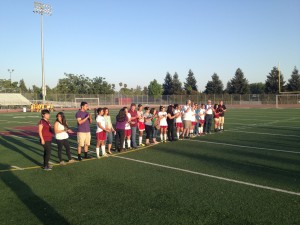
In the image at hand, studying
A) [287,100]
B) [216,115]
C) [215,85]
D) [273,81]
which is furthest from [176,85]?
[216,115]

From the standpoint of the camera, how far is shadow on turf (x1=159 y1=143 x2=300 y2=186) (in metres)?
7.60

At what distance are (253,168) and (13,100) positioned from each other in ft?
194

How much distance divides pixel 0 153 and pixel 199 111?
9817 mm

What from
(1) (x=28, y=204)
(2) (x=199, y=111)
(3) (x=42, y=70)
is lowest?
(1) (x=28, y=204)

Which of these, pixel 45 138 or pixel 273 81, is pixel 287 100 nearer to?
pixel 273 81

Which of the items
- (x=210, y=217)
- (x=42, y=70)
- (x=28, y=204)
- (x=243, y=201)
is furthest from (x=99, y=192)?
(x=42, y=70)

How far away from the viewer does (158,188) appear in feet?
22.7

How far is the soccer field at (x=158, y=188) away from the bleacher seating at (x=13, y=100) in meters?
50.7

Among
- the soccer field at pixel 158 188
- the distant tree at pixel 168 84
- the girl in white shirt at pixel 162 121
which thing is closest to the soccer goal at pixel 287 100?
the distant tree at pixel 168 84

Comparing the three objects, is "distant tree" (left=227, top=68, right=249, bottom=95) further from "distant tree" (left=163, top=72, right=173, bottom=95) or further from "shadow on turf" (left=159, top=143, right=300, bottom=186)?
"shadow on turf" (left=159, top=143, right=300, bottom=186)

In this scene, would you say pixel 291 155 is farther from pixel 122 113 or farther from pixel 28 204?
pixel 28 204

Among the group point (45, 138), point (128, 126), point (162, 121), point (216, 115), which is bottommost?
point (45, 138)

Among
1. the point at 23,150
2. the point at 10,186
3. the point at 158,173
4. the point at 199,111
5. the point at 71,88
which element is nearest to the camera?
the point at 10,186

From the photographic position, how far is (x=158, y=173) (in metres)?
8.25
